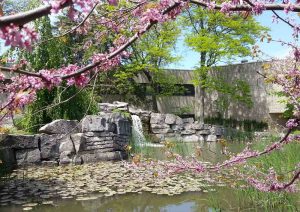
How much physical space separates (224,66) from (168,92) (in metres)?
4.51

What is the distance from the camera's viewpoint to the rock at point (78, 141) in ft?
33.0

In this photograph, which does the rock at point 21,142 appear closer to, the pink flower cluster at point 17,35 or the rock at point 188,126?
the pink flower cluster at point 17,35

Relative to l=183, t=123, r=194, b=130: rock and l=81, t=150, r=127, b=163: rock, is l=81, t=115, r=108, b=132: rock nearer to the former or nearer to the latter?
l=81, t=150, r=127, b=163: rock

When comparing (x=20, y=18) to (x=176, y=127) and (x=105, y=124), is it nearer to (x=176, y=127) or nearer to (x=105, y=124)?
(x=105, y=124)

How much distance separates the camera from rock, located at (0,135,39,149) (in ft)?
29.6

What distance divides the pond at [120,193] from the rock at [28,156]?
2.96ft

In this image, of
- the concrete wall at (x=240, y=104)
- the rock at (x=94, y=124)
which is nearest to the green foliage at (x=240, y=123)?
the concrete wall at (x=240, y=104)

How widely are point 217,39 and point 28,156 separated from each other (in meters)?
14.7

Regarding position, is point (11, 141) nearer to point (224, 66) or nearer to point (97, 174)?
point (97, 174)

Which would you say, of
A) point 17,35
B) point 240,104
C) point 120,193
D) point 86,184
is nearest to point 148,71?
point 240,104

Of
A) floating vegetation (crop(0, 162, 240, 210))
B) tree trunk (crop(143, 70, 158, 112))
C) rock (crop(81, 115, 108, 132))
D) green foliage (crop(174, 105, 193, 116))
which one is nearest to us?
floating vegetation (crop(0, 162, 240, 210))

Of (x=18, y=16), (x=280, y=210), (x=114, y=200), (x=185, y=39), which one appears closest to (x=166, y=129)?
(x=185, y=39)

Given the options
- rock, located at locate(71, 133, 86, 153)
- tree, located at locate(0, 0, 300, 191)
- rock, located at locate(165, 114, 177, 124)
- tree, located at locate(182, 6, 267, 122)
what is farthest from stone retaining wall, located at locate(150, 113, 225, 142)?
tree, located at locate(0, 0, 300, 191)

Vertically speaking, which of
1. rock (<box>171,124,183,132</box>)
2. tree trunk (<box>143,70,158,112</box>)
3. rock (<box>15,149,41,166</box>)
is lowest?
rock (<box>15,149,41,166</box>)
